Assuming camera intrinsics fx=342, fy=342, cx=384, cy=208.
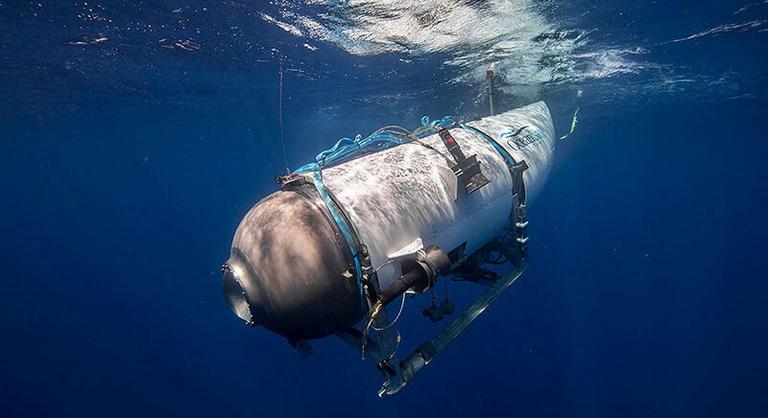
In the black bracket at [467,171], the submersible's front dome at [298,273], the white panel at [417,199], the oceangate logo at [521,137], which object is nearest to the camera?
the submersible's front dome at [298,273]

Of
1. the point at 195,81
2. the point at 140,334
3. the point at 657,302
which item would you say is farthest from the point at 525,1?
the point at 140,334

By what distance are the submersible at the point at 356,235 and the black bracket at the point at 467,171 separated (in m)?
0.01

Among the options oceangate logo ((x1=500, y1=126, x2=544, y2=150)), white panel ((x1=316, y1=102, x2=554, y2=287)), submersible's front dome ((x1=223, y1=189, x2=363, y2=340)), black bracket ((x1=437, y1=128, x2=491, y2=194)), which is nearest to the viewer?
submersible's front dome ((x1=223, y1=189, x2=363, y2=340))

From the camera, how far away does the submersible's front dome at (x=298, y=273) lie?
2709 millimetres

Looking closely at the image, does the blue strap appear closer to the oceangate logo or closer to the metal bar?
the metal bar

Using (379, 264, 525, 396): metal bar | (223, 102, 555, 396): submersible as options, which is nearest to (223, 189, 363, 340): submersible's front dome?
(223, 102, 555, 396): submersible

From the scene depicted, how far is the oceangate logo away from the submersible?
1081 mm

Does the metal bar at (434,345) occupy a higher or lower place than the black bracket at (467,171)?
lower

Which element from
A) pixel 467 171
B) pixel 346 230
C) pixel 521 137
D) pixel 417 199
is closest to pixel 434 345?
pixel 417 199

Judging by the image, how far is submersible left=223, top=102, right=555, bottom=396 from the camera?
2.73 meters

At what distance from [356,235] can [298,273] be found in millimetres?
551

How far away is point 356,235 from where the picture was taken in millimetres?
2850

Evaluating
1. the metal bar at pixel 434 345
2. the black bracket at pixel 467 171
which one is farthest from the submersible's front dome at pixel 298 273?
the black bracket at pixel 467 171

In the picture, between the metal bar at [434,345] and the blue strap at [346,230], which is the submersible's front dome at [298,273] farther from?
the metal bar at [434,345]
